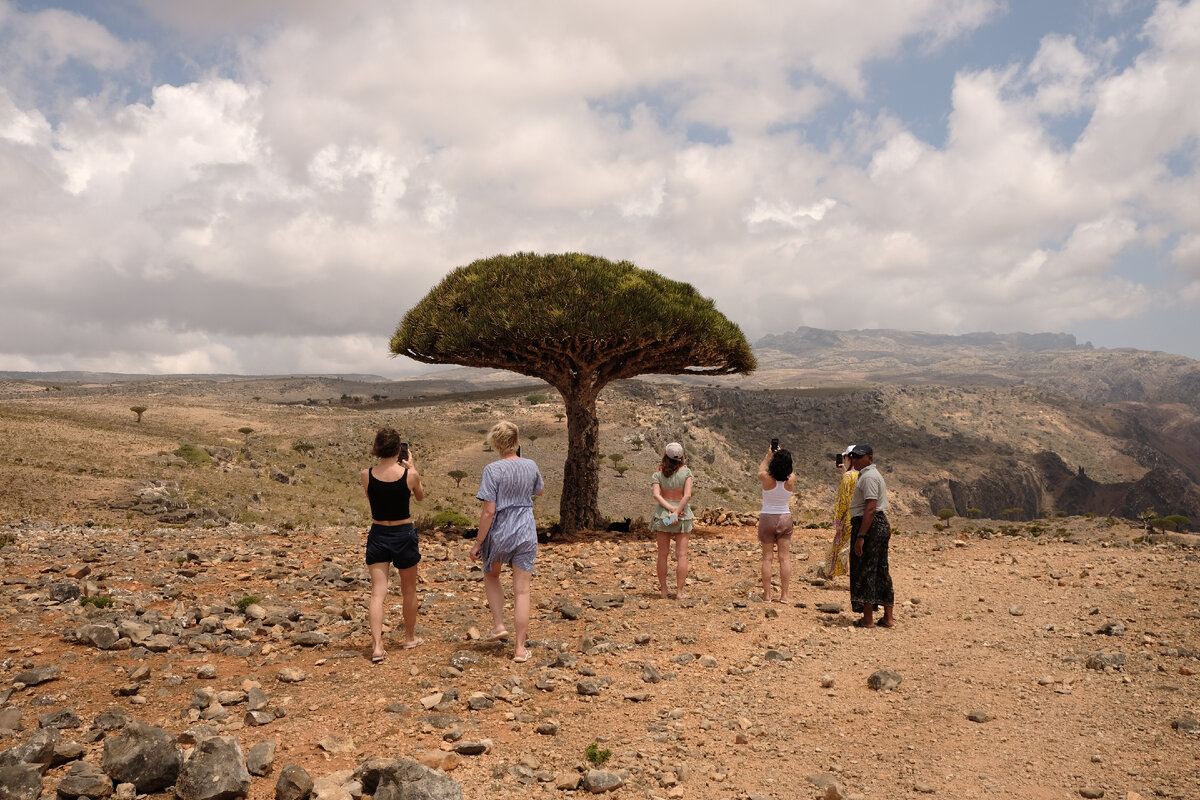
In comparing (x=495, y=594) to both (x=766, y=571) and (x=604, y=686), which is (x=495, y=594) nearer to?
(x=604, y=686)

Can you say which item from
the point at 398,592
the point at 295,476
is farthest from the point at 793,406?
the point at 398,592

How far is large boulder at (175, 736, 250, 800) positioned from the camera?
466 cm

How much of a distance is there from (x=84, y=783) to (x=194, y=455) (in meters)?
35.1

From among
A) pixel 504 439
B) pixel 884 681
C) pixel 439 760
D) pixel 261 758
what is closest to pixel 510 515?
pixel 504 439

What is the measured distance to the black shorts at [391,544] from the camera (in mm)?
7445

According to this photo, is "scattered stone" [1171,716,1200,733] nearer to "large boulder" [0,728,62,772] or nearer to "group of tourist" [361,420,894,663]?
"group of tourist" [361,420,894,663]

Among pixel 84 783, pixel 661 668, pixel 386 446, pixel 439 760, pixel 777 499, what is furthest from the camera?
pixel 777 499

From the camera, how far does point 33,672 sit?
6594 mm

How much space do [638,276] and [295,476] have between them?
27.7 metres

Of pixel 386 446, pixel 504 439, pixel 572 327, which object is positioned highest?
pixel 572 327

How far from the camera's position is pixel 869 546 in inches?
380

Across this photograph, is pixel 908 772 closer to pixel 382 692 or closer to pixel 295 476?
pixel 382 692

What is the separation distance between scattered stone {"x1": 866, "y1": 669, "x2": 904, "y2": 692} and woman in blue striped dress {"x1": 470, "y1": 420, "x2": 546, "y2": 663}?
3856 millimetres

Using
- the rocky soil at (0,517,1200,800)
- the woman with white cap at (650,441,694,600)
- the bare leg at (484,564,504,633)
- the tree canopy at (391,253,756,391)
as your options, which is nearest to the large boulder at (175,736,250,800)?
the rocky soil at (0,517,1200,800)
